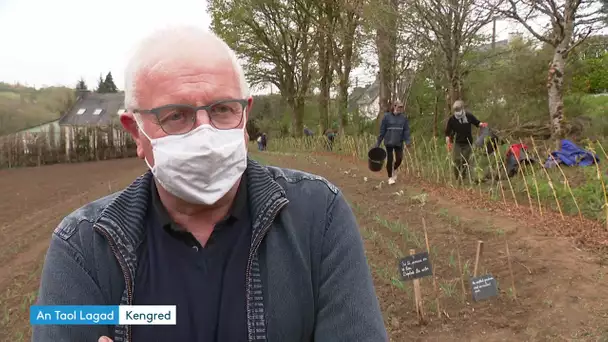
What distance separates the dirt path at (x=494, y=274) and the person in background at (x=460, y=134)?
2.29 metres

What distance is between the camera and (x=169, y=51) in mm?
1486

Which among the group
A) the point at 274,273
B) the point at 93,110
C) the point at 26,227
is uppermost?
the point at 93,110

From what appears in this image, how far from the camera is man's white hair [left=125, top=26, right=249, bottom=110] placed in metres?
1.48

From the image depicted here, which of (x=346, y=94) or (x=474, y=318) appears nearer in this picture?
(x=474, y=318)

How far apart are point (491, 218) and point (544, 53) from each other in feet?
32.2

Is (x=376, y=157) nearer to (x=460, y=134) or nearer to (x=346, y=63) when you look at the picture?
(x=460, y=134)

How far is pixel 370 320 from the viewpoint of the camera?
1.39 metres

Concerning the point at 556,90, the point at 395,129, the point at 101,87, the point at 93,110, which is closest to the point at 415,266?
the point at 395,129

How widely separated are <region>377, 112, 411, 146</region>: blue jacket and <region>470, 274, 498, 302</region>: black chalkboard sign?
21.7 ft

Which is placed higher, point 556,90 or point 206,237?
point 556,90

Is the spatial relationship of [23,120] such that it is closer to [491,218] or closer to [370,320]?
[491,218]

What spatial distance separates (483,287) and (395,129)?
6737 millimetres

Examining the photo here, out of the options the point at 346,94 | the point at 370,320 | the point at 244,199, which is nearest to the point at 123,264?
the point at 244,199

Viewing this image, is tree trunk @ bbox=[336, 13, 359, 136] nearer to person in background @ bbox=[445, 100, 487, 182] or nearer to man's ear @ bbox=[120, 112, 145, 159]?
person in background @ bbox=[445, 100, 487, 182]
